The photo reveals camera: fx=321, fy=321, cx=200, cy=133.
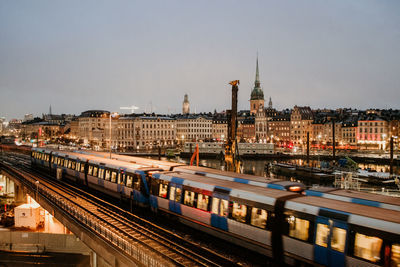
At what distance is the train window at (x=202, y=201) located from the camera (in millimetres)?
15094

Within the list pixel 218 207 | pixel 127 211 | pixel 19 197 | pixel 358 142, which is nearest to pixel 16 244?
pixel 19 197

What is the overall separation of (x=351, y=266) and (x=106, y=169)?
18368mm

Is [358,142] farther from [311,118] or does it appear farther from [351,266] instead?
[351,266]

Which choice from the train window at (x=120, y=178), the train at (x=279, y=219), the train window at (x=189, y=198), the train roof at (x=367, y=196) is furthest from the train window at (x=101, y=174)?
the train roof at (x=367, y=196)

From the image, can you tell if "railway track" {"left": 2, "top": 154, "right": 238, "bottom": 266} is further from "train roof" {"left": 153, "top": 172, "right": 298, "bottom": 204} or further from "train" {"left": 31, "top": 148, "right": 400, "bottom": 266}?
"train roof" {"left": 153, "top": 172, "right": 298, "bottom": 204}

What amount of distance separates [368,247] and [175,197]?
384 inches

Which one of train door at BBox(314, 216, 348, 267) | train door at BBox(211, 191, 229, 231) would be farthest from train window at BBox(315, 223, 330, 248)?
train door at BBox(211, 191, 229, 231)

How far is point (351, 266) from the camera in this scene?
32.3ft

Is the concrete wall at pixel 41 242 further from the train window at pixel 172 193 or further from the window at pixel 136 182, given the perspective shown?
the train window at pixel 172 193

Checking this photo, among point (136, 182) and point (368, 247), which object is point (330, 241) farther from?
point (136, 182)

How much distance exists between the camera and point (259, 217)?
12.7m

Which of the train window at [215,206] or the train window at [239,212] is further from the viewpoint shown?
the train window at [215,206]

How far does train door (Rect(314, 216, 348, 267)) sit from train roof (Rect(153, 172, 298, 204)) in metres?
2.11

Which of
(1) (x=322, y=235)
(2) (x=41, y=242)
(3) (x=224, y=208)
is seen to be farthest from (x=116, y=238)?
(2) (x=41, y=242)
